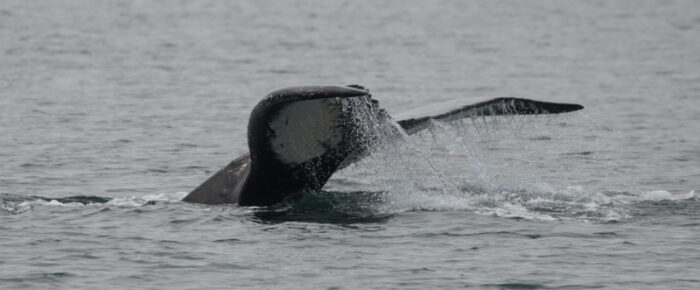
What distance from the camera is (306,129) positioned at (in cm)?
1132

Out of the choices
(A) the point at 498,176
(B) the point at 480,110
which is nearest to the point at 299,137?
(B) the point at 480,110

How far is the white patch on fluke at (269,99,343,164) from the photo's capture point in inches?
436

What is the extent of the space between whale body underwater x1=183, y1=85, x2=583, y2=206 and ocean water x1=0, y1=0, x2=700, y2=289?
0.88 feet

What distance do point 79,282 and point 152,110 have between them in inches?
487

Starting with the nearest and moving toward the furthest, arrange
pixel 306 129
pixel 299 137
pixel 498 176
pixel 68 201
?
pixel 306 129 < pixel 299 137 < pixel 68 201 < pixel 498 176

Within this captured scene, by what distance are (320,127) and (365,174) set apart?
14.8 feet

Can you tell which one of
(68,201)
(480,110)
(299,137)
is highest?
(480,110)

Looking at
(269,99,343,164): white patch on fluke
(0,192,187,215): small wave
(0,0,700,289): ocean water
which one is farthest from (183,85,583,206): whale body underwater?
(0,192,187,215): small wave

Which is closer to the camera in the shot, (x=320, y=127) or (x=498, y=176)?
(x=320, y=127)

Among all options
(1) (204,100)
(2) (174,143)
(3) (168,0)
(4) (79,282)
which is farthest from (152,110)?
(3) (168,0)

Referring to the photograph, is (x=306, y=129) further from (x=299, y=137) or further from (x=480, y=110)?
(x=480, y=110)

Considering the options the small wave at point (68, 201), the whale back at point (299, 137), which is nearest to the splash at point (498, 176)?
the whale back at point (299, 137)

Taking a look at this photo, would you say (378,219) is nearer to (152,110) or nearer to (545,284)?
(545,284)

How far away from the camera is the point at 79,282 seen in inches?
418
